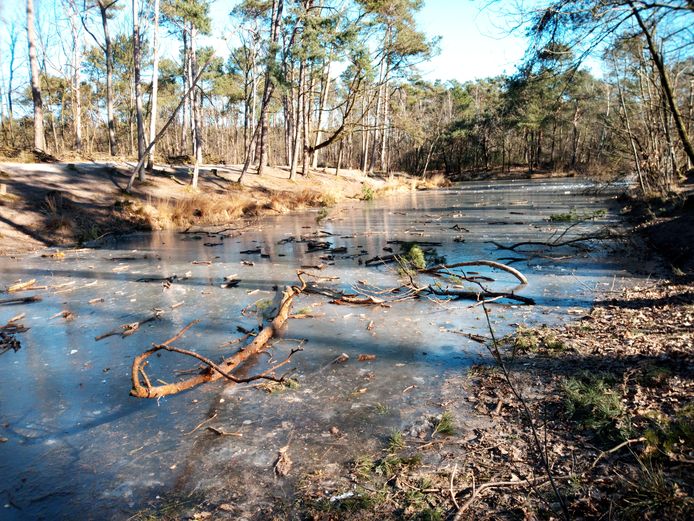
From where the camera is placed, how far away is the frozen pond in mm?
2830

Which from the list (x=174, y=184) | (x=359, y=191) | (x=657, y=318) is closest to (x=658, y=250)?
Answer: (x=657, y=318)

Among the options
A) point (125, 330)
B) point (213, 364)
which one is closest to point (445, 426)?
point (213, 364)

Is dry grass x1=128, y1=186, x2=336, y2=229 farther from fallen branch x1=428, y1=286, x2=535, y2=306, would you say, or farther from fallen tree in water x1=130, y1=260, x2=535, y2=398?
fallen branch x1=428, y1=286, x2=535, y2=306

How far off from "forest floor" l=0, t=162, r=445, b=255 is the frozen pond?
4.33 metres

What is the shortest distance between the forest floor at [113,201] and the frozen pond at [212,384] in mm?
4331

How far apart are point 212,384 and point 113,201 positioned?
14.4 meters

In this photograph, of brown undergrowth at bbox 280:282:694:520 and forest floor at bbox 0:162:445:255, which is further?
forest floor at bbox 0:162:445:255

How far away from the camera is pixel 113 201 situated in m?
16.3

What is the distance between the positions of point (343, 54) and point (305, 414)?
867 inches

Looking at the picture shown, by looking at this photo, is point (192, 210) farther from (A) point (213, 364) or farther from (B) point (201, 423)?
(B) point (201, 423)

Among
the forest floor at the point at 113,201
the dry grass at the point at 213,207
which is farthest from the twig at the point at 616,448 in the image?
the dry grass at the point at 213,207

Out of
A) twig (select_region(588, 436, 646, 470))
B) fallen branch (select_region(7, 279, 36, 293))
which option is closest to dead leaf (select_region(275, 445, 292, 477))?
twig (select_region(588, 436, 646, 470))

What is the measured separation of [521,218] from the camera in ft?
52.2

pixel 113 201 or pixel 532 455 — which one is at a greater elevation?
pixel 113 201
